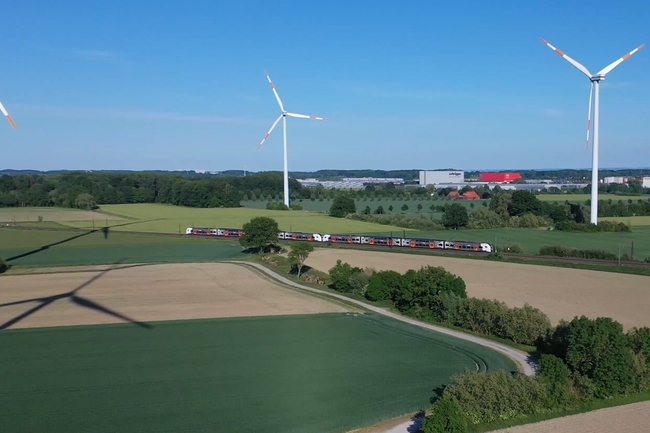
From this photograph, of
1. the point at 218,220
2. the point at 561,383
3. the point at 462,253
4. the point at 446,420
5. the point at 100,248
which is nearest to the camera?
the point at 446,420

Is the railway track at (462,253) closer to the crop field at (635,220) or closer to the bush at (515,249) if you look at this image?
the bush at (515,249)

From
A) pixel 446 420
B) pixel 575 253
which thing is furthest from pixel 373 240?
pixel 446 420

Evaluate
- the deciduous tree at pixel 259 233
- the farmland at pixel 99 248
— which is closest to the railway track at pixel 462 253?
the farmland at pixel 99 248

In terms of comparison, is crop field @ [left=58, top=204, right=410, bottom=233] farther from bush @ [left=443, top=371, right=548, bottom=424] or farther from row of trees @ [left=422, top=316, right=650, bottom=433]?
bush @ [left=443, top=371, right=548, bottom=424]

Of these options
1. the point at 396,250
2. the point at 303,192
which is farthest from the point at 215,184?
the point at 396,250

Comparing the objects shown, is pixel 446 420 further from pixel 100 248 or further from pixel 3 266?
pixel 100 248

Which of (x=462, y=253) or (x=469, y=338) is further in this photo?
(x=462, y=253)
